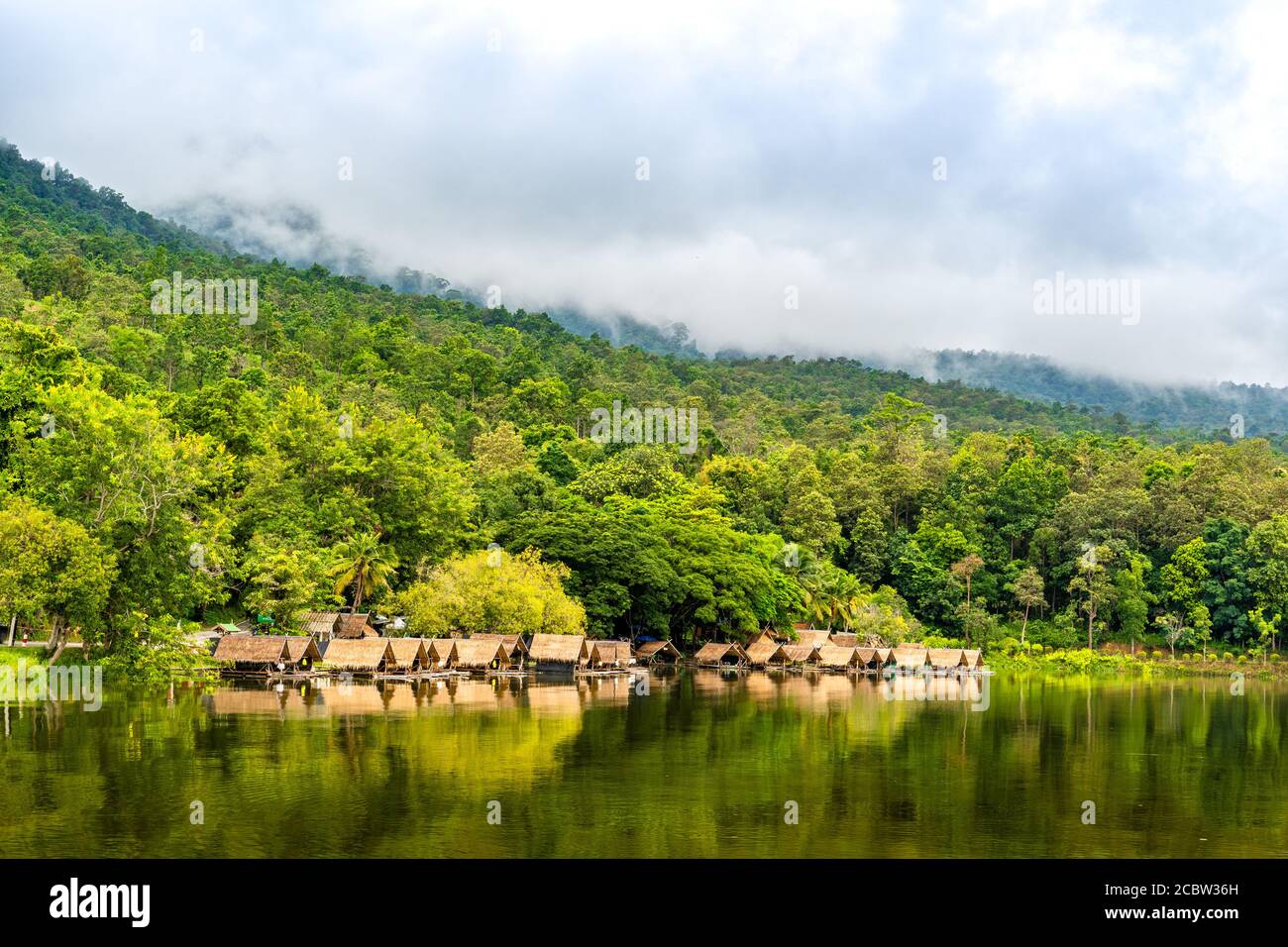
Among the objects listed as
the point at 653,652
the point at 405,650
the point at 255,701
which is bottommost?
the point at 653,652

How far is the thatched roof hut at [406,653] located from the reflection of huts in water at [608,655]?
8.26 meters

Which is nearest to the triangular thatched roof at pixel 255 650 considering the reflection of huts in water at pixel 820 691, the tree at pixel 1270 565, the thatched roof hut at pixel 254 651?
the thatched roof hut at pixel 254 651

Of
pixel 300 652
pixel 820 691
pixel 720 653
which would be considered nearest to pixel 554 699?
pixel 300 652

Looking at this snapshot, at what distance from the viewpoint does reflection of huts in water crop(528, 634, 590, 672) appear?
46625 mm

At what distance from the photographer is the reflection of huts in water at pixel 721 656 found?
5915 centimetres

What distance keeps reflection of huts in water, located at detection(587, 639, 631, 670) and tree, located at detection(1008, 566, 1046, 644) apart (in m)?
29.2

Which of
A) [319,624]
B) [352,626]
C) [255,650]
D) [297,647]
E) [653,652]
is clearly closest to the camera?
[255,650]

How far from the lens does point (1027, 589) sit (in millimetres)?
69625

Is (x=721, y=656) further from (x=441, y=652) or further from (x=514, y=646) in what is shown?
(x=441, y=652)

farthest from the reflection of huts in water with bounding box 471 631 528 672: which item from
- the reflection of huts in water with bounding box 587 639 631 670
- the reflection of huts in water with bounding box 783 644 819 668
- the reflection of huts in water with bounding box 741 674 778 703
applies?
the reflection of huts in water with bounding box 783 644 819 668

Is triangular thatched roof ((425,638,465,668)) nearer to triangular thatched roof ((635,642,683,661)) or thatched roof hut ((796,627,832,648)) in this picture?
triangular thatched roof ((635,642,683,661))

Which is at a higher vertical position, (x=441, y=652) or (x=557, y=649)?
(x=441, y=652)

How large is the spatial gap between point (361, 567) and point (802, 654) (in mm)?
24477

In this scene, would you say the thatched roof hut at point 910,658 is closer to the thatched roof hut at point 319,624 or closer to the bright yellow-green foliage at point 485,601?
the bright yellow-green foliage at point 485,601
